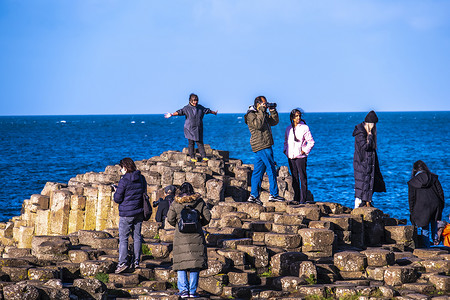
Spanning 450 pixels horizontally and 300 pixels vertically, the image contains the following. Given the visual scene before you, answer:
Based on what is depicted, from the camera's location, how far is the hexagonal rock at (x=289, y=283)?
12.3 meters

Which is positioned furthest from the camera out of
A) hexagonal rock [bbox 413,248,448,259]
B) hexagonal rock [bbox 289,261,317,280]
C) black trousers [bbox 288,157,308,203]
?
black trousers [bbox 288,157,308,203]

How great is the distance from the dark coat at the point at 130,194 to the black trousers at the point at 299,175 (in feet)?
16.1

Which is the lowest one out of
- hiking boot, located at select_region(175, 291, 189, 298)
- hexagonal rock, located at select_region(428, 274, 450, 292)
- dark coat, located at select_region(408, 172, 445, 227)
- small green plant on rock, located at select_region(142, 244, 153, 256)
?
hexagonal rock, located at select_region(428, 274, 450, 292)

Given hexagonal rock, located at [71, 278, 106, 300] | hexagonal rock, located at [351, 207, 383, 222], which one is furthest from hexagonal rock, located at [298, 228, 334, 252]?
hexagonal rock, located at [71, 278, 106, 300]

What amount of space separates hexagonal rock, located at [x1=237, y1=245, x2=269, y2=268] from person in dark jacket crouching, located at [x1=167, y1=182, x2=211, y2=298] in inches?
88.7

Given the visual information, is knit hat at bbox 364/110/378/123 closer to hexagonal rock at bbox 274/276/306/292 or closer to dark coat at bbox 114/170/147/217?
hexagonal rock at bbox 274/276/306/292

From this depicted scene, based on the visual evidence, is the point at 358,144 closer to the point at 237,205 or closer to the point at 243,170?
the point at 237,205

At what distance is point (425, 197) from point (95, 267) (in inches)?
305

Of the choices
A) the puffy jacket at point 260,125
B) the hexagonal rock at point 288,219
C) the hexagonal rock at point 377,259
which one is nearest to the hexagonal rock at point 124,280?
the hexagonal rock at point 288,219

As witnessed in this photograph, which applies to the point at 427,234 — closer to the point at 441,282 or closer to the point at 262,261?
the point at 441,282

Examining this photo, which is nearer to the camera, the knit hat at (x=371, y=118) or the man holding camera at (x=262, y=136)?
the man holding camera at (x=262, y=136)

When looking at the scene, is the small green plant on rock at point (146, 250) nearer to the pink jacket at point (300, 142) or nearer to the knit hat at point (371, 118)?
the pink jacket at point (300, 142)

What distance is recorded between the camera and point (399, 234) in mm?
16219

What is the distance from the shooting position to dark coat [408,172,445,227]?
51.2 ft
